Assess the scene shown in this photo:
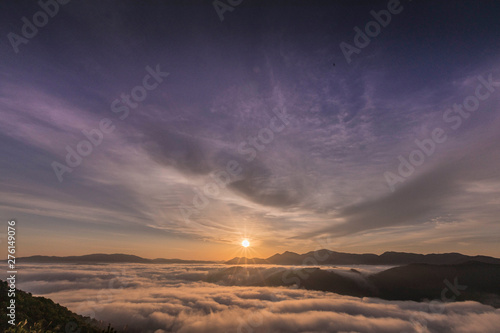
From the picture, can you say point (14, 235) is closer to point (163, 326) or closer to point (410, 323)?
point (163, 326)

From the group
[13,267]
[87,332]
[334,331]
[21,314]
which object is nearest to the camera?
[13,267]

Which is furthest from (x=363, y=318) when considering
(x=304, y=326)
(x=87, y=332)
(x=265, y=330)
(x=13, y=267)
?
(x=13, y=267)

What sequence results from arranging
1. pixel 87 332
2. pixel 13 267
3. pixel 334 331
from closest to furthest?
pixel 13 267, pixel 87 332, pixel 334 331

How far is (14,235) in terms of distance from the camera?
22.3 metres

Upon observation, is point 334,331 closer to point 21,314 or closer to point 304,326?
point 304,326

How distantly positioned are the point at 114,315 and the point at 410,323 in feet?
761

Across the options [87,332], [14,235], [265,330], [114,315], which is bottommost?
[265,330]

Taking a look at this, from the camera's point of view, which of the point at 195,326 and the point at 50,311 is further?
the point at 195,326

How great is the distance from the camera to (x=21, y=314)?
3316cm

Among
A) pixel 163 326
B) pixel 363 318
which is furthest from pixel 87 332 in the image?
pixel 363 318

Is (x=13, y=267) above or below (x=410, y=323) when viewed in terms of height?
→ above

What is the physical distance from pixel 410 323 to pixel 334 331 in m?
60.3

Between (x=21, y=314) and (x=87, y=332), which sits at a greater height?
(x=21, y=314)

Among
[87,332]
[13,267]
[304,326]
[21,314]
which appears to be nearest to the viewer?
[13,267]
